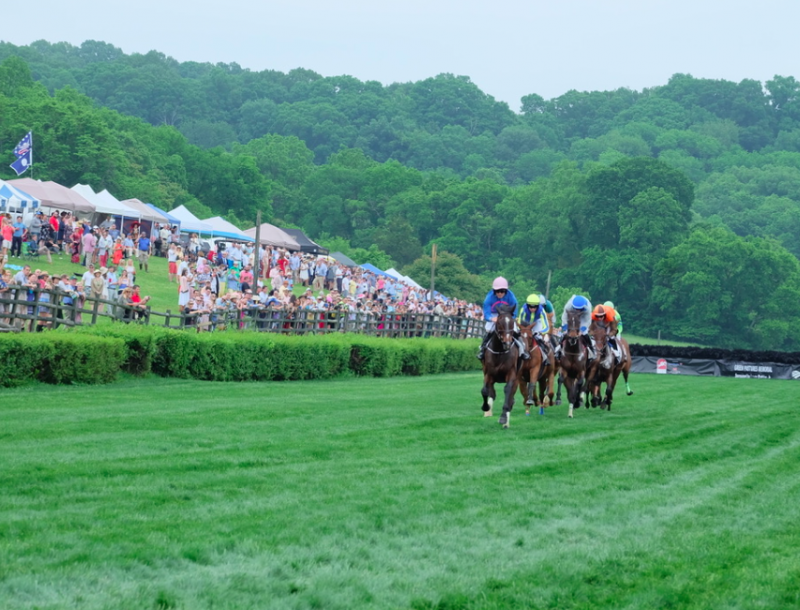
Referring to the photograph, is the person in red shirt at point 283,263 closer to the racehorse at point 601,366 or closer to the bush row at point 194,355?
the bush row at point 194,355

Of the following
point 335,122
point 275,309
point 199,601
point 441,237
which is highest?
point 335,122

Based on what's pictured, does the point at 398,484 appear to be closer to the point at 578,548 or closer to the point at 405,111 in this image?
the point at 578,548

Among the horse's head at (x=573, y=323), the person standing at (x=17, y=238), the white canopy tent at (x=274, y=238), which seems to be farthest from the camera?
the white canopy tent at (x=274, y=238)

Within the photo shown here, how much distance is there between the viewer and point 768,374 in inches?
1639

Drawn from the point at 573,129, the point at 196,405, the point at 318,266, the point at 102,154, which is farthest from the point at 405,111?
the point at 196,405

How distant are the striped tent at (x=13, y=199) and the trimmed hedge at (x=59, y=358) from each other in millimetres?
16112

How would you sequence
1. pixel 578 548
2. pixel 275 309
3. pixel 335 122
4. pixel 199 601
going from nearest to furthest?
pixel 199 601 < pixel 578 548 < pixel 275 309 < pixel 335 122

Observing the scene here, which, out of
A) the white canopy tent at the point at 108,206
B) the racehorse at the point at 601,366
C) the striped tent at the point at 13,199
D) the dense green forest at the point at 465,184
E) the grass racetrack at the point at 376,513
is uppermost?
the dense green forest at the point at 465,184

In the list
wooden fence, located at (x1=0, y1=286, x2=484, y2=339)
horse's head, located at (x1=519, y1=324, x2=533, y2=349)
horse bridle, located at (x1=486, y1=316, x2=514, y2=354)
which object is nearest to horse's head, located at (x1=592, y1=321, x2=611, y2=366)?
horse's head, located at (x1=519, y1=324, x2=533, y2=349)

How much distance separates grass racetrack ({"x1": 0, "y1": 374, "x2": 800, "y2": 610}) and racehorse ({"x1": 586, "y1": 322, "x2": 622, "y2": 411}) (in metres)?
3.63

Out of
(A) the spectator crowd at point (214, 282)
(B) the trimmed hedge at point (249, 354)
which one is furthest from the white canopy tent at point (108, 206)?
(B) the trimmed hedge at point (249, 354)

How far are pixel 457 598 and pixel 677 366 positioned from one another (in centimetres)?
3882

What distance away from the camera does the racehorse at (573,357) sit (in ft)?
56.5

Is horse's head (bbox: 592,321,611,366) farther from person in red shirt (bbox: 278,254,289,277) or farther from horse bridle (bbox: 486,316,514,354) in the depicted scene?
person in red shirt (bbox: 278,254,289,277)
